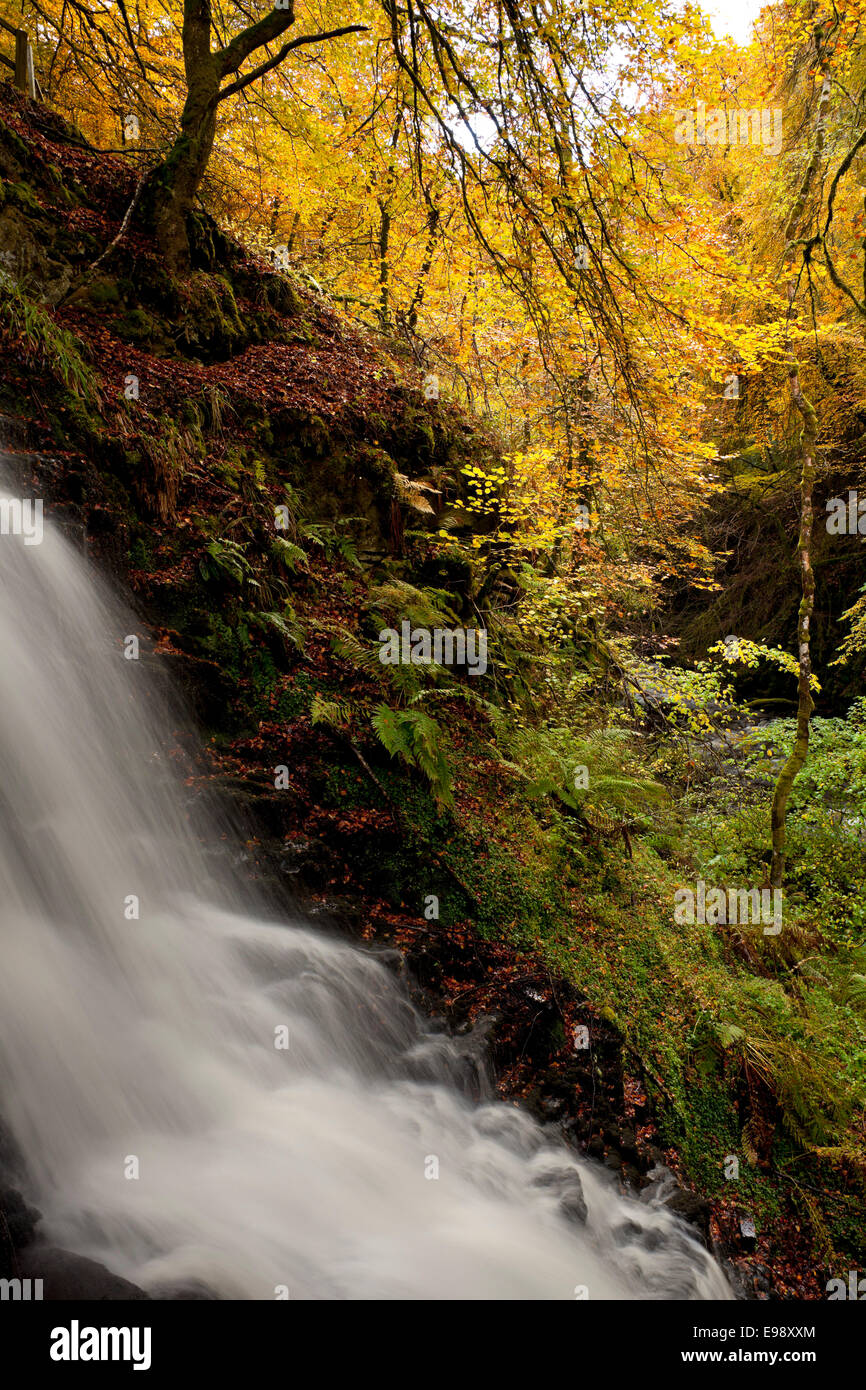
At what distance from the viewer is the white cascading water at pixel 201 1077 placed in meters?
2.68

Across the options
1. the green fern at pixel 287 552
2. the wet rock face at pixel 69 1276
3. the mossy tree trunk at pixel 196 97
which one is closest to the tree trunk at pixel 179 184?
the mossy tree trunk at pixel 196 97

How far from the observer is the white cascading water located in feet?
8.80

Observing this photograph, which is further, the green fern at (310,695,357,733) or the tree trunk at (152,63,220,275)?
the tree trunk at (152,63,220,275)

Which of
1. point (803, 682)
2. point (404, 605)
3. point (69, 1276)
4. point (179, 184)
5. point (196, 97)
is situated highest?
point (196, 97)

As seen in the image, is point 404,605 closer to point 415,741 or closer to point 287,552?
point 287,552

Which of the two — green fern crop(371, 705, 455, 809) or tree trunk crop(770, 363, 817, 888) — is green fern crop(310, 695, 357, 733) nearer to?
green fern crop(371, 705, 455, 809)

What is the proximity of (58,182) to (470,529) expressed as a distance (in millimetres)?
5538

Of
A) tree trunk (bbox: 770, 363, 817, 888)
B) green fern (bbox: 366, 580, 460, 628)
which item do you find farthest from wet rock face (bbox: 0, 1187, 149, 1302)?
tree trunk (bbox: 770, 363, 817, 888)

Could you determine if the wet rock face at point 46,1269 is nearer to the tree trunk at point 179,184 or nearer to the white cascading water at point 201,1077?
the white cascading water at point 201,1077

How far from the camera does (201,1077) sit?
3.22 m

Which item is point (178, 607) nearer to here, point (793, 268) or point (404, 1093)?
point (404, 1093)

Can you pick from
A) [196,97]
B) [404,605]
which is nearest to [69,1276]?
[404,605]

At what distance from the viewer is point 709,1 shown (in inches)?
220
